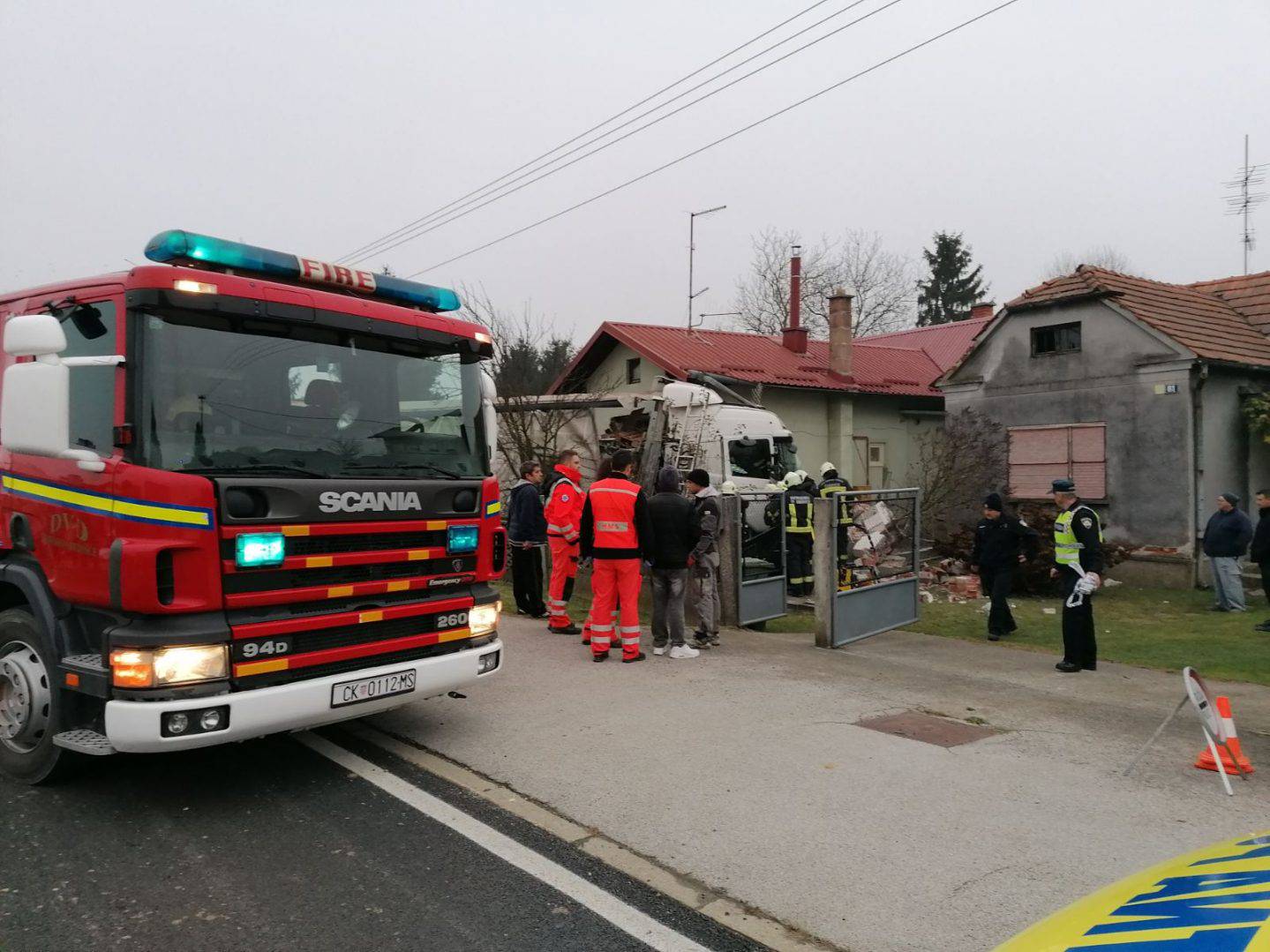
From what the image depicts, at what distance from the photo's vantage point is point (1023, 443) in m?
17.7

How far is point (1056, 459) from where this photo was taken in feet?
56.0

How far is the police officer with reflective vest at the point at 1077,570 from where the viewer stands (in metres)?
8.11

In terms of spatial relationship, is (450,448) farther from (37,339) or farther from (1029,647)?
(1029,647)

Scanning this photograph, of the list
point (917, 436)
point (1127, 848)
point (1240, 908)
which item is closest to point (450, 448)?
point (1127, 848)

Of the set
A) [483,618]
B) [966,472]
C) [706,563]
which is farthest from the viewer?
[966,472]

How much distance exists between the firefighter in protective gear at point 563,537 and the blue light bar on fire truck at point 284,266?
3642 mm

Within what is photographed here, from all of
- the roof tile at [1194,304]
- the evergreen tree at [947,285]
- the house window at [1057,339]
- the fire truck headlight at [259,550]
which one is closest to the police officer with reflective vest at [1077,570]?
the fire truck headlight at [259,550]

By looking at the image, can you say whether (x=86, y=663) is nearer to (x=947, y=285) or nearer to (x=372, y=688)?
(x=372, y=688)

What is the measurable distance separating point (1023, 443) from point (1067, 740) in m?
12.8

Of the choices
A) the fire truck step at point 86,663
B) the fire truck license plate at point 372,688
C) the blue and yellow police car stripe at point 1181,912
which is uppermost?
the fire truck step at point 86,663

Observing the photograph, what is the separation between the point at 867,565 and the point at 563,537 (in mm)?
3279

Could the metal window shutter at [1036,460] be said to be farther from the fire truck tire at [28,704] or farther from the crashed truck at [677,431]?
the fire truck tire at [28,704]

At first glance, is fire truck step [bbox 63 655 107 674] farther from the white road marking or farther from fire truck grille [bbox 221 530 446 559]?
the white road marking

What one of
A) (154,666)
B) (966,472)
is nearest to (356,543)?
(154,666)
